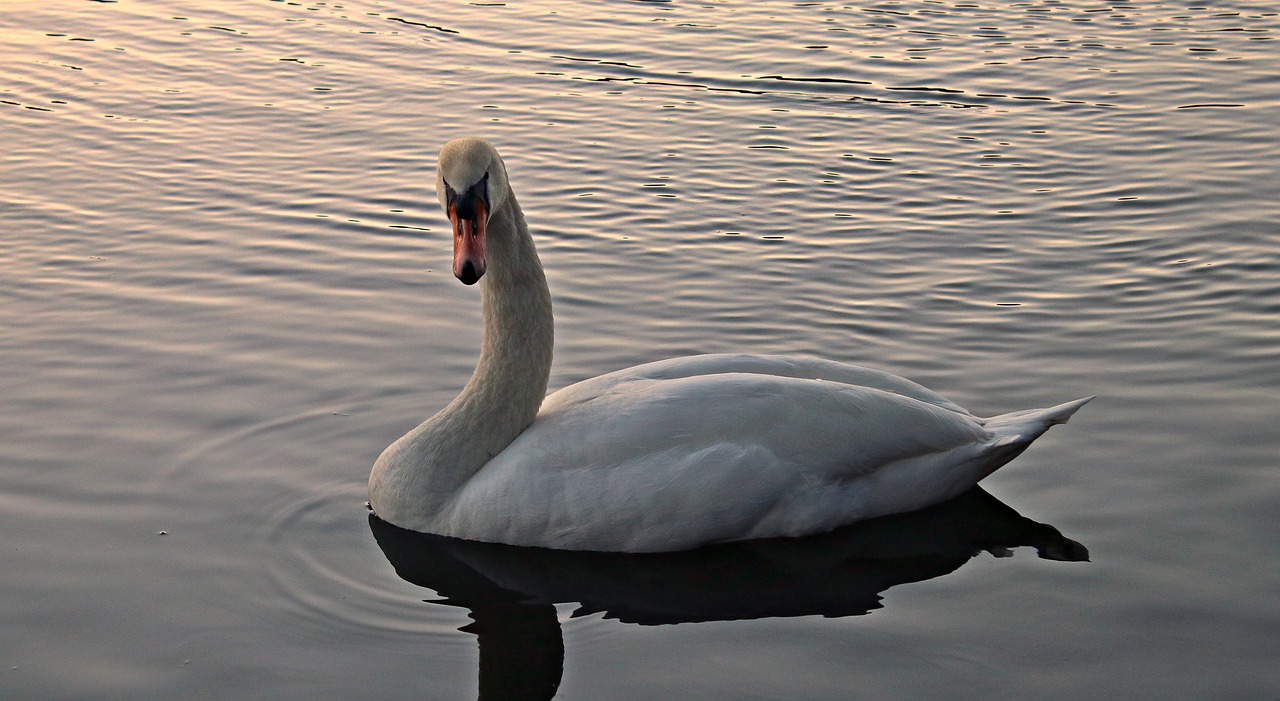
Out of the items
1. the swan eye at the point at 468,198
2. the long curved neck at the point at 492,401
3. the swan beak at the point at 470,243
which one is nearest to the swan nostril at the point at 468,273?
the swan beak at the point at 470,243

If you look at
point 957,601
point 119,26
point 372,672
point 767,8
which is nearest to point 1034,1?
point 767,8

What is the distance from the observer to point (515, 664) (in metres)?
5.82

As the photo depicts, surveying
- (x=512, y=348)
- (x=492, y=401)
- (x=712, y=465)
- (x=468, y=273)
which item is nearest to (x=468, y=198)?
(x=468, y=273)

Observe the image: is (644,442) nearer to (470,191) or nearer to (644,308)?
(470,191)

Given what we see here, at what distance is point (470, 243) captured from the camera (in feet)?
20.5

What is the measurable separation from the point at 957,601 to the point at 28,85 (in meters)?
12.0

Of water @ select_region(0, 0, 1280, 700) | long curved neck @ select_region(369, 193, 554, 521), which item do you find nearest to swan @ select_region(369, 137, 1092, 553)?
long curved neck @ select_region(369, 193, 554, 521)

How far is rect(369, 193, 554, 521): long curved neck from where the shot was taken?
6.89m

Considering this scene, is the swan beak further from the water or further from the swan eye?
the water

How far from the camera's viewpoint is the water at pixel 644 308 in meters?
5.96

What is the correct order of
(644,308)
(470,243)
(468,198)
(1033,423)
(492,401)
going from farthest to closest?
(644,308), (492,401), (1033,423), (468,198), (470,243)

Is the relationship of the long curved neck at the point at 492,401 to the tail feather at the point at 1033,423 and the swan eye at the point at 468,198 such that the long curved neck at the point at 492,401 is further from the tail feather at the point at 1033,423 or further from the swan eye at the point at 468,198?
the tail feather at the point at 1033,423

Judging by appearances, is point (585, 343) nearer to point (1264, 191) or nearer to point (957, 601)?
point (957, 601)

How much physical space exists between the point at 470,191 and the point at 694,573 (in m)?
1.84
